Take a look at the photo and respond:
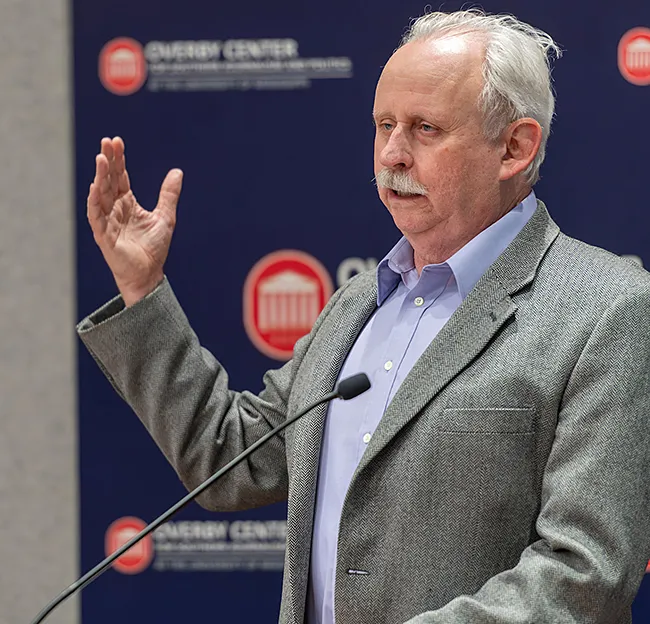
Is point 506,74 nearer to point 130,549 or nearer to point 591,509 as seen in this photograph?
point 591,509

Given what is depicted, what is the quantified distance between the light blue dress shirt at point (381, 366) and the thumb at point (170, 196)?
1.62 ft

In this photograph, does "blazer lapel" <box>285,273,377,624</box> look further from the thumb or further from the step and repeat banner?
the step and repeat banner

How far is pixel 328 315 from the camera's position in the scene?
230 cm

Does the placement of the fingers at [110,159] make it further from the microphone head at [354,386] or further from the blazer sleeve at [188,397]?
the microphone head at [354,386]

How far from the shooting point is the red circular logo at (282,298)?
341 cm

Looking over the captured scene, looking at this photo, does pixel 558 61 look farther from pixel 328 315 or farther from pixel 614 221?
pixel 328 315

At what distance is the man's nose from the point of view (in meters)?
2.02

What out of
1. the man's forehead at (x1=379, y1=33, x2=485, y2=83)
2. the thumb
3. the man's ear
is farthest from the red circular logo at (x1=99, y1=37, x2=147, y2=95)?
the man's ear

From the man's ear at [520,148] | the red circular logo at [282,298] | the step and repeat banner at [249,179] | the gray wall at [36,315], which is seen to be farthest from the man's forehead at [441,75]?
the gray wall at [36,315]

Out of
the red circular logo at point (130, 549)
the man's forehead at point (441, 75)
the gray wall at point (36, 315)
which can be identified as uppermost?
the man's forehead at point (441, 75)

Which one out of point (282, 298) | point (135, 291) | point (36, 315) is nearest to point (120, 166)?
point (135, 291)

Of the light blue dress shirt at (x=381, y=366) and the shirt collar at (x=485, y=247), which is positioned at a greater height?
the shirt collar at (x=485, y=247)

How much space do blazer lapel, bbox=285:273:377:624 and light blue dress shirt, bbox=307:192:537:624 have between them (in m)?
0.02

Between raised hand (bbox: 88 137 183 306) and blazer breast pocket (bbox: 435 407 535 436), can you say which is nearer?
blazer breast pocket (bbox: 435 407 535 436)
